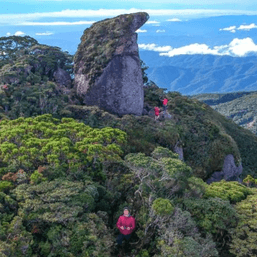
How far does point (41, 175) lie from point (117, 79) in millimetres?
17944

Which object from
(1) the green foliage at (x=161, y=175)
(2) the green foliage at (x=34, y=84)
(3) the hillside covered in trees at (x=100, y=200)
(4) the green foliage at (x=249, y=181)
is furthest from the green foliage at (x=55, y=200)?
(4) the green foliage at (x=249, y=181)

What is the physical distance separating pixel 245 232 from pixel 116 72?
67.9 ft

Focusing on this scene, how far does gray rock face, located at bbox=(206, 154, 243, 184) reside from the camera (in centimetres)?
3231

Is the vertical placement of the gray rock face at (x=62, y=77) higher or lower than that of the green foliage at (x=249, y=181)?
higher

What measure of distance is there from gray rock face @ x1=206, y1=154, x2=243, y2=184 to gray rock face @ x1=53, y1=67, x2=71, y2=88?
18929 mm

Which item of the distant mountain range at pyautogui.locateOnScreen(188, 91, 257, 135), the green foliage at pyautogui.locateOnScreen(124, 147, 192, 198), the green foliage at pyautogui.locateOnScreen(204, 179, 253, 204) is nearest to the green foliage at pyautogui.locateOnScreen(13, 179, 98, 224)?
the green foliage at pyautogui.locateOnScreen(124, 147, 192, 198)

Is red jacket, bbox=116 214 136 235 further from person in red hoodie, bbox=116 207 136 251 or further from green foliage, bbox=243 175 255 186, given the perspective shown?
green foliage, bbox=243 175 255 186

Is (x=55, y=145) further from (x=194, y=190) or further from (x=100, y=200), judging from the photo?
(x=194, y=190)

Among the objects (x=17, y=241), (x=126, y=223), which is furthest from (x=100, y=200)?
(x=17, y=241)

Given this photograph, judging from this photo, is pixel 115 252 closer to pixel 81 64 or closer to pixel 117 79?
pixel 117 79

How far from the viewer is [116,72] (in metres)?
31.1

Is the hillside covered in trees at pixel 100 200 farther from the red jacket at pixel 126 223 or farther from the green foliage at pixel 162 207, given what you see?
the red jacket at pixel 126 223

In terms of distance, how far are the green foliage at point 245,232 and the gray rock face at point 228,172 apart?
15936 mm

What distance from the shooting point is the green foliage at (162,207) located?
1346 cm
